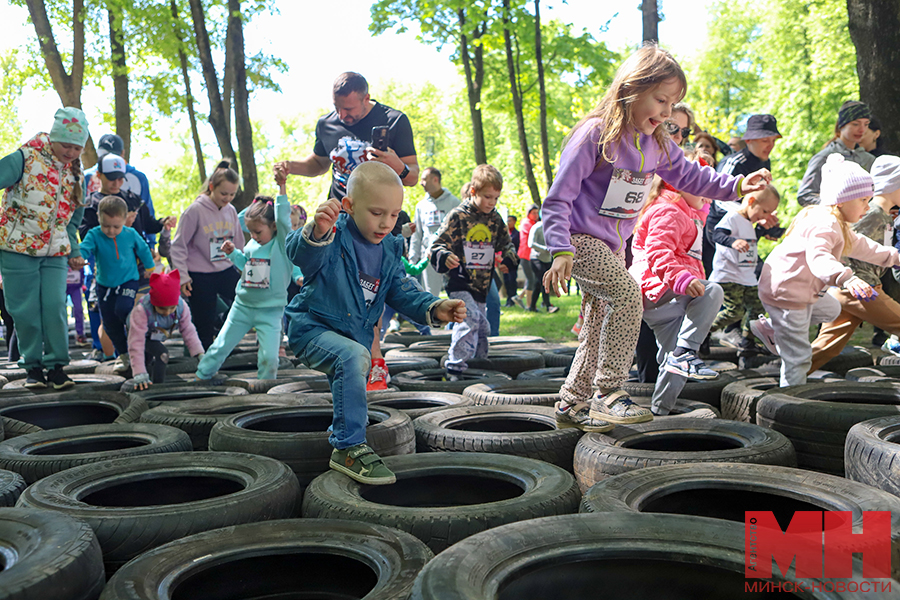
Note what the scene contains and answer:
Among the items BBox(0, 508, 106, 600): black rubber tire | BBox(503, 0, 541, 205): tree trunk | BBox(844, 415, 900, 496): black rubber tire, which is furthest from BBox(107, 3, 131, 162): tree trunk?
BBox(844, 415, 900, 496): black rubber tire

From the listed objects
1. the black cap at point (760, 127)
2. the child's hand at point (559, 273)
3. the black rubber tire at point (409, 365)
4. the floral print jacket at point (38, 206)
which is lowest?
the black rubber tire at point (409, 365)

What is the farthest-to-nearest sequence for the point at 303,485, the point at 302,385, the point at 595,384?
the point at 302,385
the point at 595,384
the point at 303,485

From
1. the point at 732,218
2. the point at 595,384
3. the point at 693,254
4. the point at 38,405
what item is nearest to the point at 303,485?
the point at 595,384

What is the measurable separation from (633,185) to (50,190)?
507 centimetres

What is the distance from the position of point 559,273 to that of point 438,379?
3477 millimetres

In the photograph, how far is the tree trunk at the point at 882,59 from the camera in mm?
9234

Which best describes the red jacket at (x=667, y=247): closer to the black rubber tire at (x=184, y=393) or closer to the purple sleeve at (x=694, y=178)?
the purple sleeve at (x=694, y=178)

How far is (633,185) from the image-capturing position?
13.5 ft

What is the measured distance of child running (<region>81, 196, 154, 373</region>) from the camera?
7621mm

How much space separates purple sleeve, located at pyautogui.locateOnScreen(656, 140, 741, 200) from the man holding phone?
222cm

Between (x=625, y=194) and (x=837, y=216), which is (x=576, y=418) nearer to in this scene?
(x=625, y=194)

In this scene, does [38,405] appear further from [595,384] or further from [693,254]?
[693,254]

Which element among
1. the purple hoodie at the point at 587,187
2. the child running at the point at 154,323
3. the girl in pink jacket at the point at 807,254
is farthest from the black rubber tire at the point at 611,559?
the child running at the point at 154,323

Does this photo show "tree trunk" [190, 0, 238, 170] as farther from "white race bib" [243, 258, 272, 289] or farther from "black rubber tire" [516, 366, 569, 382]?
"black rubber tire" [516, 366, 569, 382]
